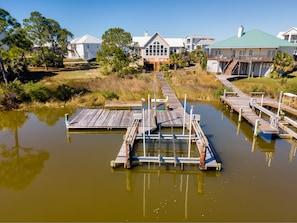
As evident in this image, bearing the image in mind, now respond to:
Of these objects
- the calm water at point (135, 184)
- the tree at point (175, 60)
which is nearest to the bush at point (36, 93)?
the calm water at point (135, 184)

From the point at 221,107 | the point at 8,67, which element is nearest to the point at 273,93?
the point at 221,107

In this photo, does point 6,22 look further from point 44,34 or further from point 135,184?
→ point 44,34

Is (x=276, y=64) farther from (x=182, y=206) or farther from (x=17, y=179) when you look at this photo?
(x=17, y=179)

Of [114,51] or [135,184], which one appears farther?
[114,51]

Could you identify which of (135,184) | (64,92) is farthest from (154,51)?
(135,184)

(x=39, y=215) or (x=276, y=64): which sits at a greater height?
(x=276, y=64)
